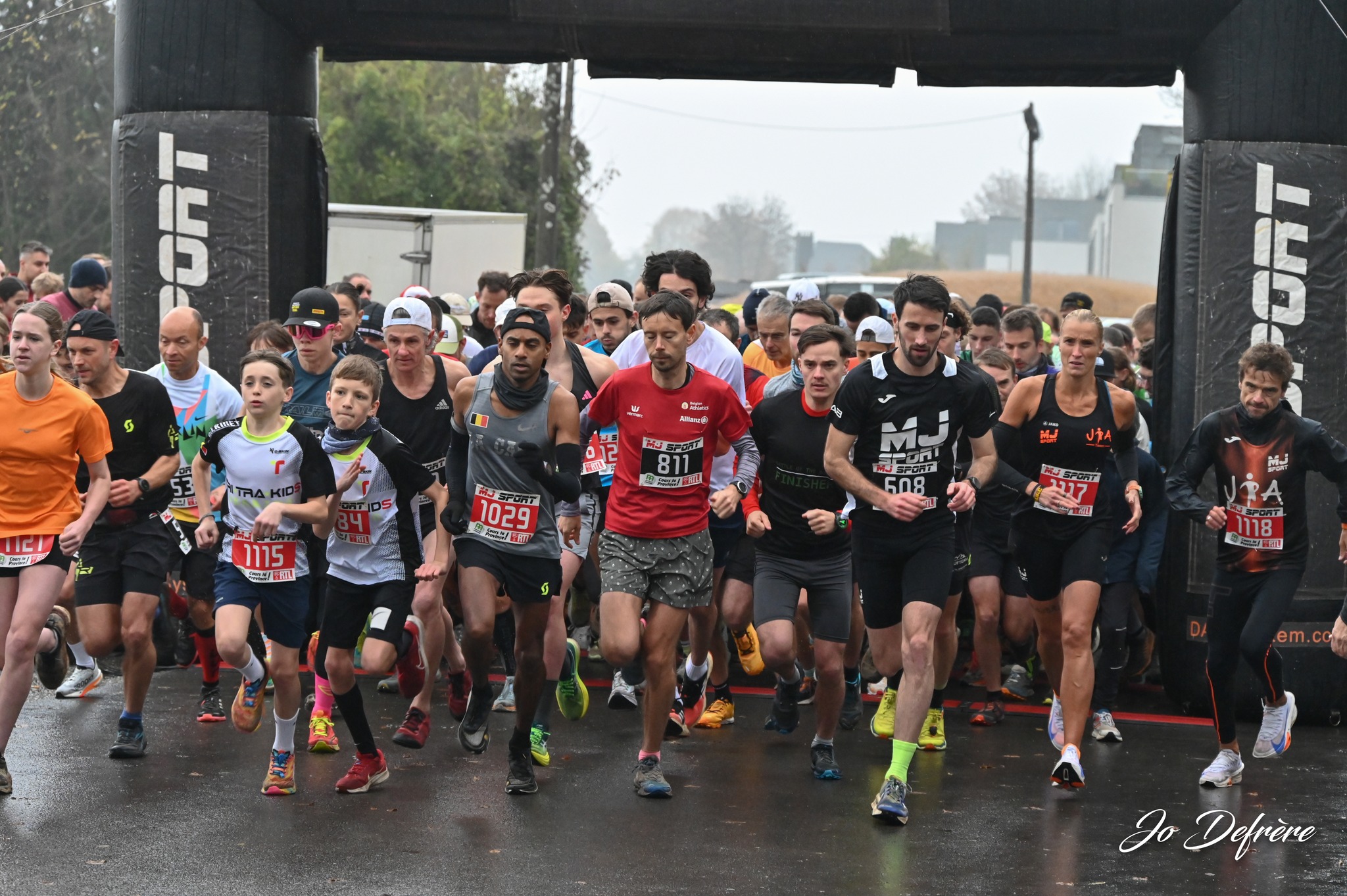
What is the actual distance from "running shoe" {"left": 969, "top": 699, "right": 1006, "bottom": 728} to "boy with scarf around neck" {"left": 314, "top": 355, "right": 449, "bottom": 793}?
3.53 metres

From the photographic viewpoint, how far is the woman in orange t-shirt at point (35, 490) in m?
→ 6.90

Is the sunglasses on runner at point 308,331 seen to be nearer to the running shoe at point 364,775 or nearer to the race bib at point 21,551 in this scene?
the race bib at point 21,551

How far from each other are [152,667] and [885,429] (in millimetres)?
3735

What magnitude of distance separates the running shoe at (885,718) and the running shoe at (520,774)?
89.7 inches

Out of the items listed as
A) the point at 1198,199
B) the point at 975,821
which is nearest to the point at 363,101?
the point at 1198,199

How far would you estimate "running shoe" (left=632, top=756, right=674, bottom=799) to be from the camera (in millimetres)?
7113

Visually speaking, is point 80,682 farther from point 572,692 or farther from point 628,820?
point 628,820

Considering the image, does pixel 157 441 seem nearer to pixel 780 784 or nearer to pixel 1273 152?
pixel 780 784

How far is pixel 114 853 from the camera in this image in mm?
6062

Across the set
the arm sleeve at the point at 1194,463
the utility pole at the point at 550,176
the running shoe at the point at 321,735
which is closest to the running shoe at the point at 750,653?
the running shoe at the point at 321,735

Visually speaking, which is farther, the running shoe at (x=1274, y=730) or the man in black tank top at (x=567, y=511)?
the running shoe at (x=1274, y=730)

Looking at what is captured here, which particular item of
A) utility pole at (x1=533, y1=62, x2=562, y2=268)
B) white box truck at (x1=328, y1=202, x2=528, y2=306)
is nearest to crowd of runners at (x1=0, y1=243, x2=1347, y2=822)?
white box truck at (x1=328, y1=202, x2=528, y2=306)

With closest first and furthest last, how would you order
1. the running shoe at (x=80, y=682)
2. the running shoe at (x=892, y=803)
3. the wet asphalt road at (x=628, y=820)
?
the wet asphalt road at (x=628, y=820) → the running shoe at (x=892, y=803) → the running shoe at (x=80, y=682)

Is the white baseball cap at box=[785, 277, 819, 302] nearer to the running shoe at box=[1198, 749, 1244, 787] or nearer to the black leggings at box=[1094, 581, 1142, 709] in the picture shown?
the black leggings at box=[1094, 581, 1142, 709]
